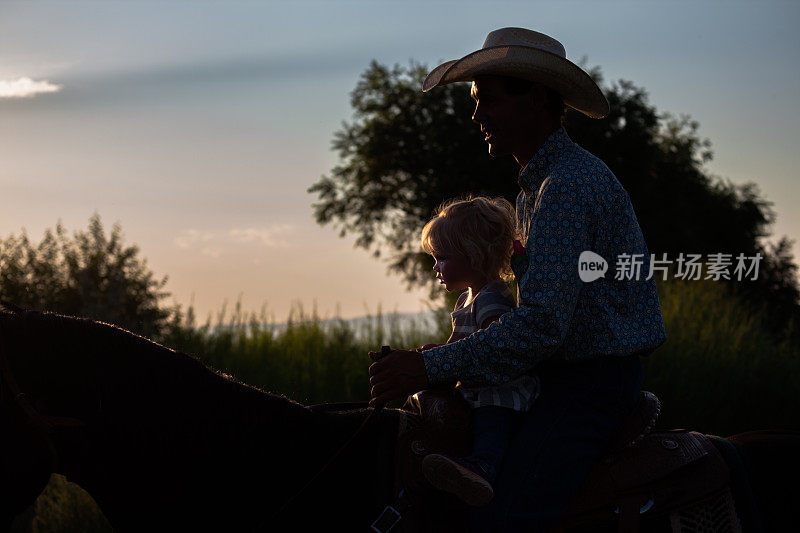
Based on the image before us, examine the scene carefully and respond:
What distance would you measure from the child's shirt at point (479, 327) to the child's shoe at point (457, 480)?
38 cm

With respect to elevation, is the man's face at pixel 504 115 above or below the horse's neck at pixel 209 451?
above

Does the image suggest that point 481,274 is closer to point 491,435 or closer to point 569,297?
point 569,297

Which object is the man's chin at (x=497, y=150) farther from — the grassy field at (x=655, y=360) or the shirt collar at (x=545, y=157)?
the grassy field at (x=655, y=360)

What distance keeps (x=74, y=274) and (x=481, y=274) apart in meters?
28.1

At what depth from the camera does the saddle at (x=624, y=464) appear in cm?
296

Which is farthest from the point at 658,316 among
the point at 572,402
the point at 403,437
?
the point at 403,437

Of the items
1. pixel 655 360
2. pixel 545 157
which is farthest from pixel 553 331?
pixel 655 360

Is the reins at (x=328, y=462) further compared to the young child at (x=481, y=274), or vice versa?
the young child at (x=481, y=274)

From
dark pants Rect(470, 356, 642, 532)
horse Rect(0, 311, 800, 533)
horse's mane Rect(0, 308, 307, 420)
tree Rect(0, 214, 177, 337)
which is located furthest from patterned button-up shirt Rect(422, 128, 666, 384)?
tree Rect(0, 214, 177, 337)

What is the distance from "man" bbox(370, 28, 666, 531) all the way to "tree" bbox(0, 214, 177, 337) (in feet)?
78.9

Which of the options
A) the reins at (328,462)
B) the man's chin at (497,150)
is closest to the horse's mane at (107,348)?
Result: the reins at (328,462)

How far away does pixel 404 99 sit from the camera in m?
38.5

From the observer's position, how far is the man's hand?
296 cm

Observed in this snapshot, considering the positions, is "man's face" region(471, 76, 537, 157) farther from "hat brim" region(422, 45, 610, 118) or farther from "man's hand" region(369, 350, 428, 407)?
"man's hand" region(369, 350, 428, 407)
